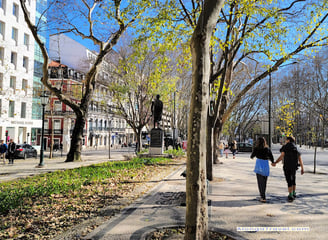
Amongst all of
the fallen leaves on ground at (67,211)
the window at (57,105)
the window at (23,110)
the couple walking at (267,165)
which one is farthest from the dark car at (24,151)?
the window at (57,105)

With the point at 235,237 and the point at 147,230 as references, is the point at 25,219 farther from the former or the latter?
the point at 235,237

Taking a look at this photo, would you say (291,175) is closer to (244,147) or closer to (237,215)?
(237,215)

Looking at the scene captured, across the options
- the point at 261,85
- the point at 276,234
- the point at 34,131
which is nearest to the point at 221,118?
the point at 276,234

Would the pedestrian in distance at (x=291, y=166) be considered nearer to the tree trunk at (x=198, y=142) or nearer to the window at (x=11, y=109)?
the tree trunk at (x=198, y=142)

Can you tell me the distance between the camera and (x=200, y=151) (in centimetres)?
349

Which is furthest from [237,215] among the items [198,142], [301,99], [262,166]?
[301,99]

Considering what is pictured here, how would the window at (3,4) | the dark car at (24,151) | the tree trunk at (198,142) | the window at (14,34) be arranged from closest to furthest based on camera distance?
the tree trunk at (198,142) → the dark car at (24,151) → the window at (3,4) → the window at (14,34)

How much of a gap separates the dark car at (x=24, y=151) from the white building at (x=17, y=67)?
277 inches

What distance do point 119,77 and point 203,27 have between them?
21.0 metres

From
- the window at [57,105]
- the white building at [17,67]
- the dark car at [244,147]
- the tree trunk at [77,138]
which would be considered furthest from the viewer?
the window at [57,105]

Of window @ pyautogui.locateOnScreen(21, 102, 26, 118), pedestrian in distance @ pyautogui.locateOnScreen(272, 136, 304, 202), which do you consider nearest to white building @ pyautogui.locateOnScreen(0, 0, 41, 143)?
window @ pyautogui.locateOnScreen(21, 102, 26, 118)

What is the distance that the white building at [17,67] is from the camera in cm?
2941

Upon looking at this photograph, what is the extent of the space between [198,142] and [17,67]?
34919 mm

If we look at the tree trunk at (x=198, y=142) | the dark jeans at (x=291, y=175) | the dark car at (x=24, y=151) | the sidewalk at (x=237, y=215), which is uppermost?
the tree trunk at (x=198, y=142)
